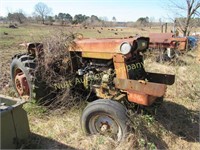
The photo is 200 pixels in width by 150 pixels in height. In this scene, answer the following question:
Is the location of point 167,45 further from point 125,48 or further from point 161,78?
point 125,48

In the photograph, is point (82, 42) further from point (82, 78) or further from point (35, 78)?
point (35, 78)

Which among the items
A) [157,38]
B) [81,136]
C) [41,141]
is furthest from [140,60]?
[157,38]

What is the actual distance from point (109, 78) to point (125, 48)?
0.60 metres

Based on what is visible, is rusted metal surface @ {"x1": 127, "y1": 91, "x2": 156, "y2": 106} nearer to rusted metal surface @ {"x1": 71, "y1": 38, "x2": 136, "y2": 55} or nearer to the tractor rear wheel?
rusted metal surface @ {"x1": 71, "y1": 38, "x2": 136, "y2": 55}

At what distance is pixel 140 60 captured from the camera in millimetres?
4105

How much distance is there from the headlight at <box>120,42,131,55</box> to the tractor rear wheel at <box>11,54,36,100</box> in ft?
5.70

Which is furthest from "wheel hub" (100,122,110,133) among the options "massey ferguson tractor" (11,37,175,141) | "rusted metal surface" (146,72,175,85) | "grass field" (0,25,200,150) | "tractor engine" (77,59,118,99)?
"rusted metal surface" (146,72,175,85)

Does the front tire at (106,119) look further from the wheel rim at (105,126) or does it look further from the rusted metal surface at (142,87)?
the rusted metal surface at (142,87)

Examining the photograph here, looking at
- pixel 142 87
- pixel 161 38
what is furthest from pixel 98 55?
pixel 161 38

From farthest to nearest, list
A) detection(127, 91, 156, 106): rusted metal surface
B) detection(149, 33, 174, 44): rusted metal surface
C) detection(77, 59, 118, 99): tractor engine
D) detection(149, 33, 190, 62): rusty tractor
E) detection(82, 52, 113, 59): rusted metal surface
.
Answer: detection(149, 33, 174, 44): rusted metal surface < detection(149, 33, 190, 62): rusty tractor < detection(77, 59, 118, 99): tractor engine < detection(82, 52, 113, 59): rusted metal surface < detection(127, 91, 156, 106): rusted metal surface

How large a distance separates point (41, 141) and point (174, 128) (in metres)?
2.21

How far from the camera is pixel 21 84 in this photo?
4.51 metres

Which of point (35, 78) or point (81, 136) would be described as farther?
point (35, 78)

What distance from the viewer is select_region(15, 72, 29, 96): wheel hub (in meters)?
4.47
